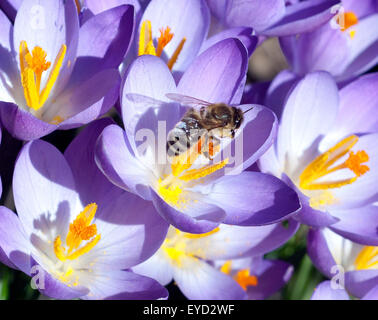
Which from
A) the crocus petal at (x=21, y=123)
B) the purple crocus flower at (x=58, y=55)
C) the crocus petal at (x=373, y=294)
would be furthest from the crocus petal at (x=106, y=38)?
the crocus petal at (x=373, y=294)

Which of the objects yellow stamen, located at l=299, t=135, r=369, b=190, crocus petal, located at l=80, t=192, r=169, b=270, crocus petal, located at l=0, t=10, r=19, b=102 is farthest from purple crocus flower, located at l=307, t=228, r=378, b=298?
crocus petal, located at l=0, t=10, r=19, b=102

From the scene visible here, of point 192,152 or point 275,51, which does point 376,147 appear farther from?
point 275,51

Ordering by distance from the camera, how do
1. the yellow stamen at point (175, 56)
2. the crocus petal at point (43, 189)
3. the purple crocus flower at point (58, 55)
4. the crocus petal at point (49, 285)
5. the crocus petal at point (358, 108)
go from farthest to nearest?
1. the crocus petal at point (358, 108)
2. the yellow stamen at point (175, 56)
3. the purple crocus flower at point (58, 55)
4. the crocus petal at point (43, 189)
5. the crocus petal at point (49, 285)

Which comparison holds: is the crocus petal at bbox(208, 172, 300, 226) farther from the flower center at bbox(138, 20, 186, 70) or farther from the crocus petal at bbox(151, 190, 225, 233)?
the flower center at bbox(138, 20, 186, 70)

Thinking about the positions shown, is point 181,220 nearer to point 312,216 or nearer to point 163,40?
point 312,216

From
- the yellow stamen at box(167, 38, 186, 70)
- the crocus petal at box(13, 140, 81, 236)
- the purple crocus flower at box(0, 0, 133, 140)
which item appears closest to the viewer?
the crocus petal at box(13, 140, 81, 236)

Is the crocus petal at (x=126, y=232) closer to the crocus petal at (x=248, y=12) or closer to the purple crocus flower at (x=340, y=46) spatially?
the crocus petal at (x=248, y=12)

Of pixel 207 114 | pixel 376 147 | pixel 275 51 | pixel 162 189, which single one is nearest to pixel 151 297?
pixel 162 189
